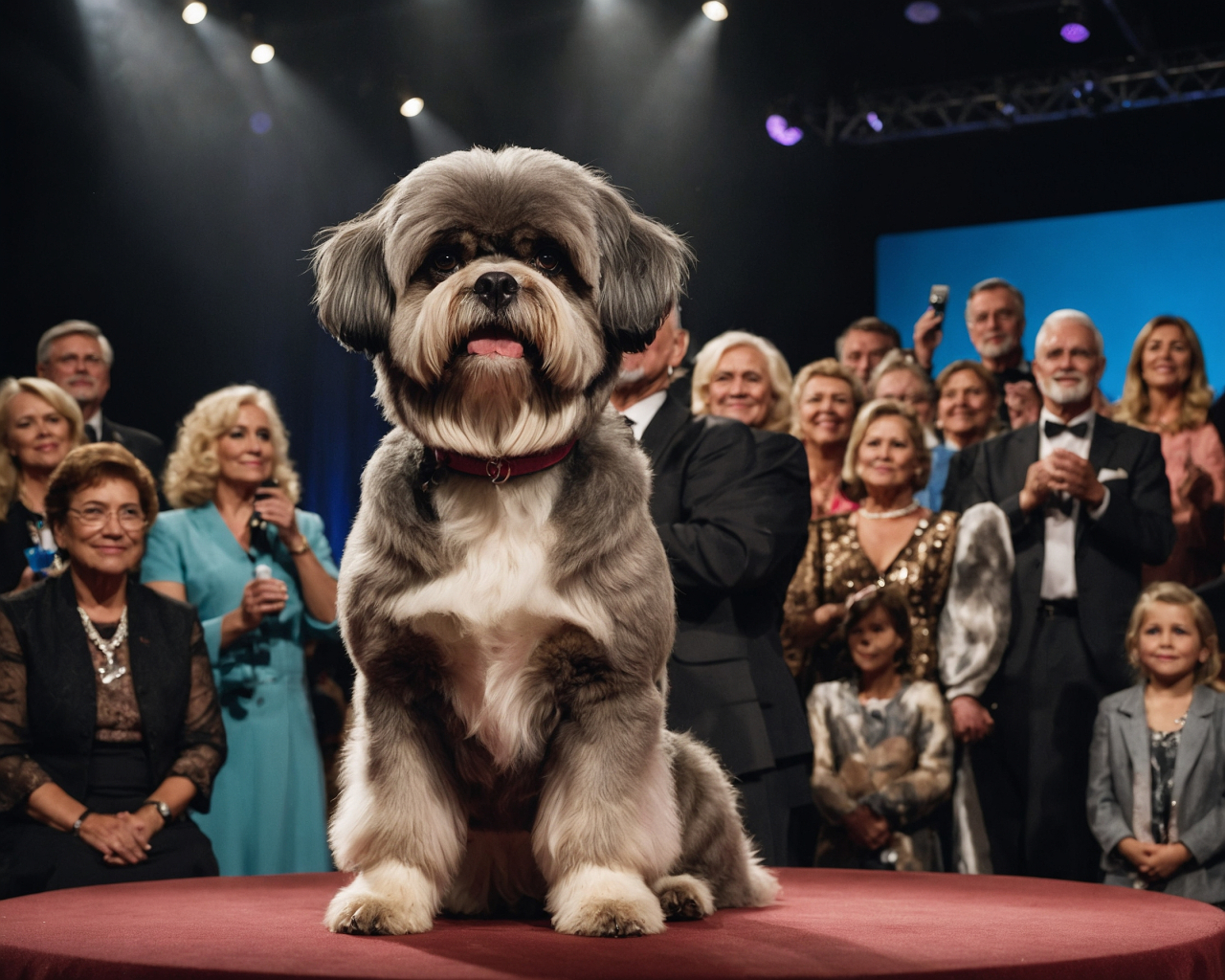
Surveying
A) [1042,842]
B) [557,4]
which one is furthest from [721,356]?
[557,4]

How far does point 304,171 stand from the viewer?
8141mm

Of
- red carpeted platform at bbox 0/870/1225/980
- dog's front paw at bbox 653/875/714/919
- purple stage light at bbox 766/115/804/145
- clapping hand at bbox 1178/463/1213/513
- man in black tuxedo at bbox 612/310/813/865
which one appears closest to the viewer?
red carpeted platform at bbox 0/870/1225/980

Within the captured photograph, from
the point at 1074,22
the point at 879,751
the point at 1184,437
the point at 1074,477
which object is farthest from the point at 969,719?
the point at 1074,22

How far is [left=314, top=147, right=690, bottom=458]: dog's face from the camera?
1.92m

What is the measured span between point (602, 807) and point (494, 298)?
2.42 ft

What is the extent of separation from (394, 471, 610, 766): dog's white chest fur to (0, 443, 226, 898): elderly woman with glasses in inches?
75.8

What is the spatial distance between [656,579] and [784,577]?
1.67m

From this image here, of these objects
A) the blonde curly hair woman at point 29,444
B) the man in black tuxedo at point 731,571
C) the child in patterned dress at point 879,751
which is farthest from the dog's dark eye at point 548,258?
the blonde curly hair woman at point 29,444

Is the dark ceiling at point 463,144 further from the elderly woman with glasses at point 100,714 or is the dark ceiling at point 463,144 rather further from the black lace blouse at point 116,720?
the black lace blouse at point 116,720

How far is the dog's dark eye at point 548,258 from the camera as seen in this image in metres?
1.99

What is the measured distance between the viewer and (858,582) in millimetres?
4746

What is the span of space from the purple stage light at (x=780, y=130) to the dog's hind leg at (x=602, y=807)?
743cm

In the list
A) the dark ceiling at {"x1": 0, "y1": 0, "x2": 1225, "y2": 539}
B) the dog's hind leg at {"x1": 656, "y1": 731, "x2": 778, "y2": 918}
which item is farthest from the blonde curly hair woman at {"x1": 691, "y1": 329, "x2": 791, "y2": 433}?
the dark ceiling at {"x1": 0, "y1": 0, "x2": 1225, "y2": 539}

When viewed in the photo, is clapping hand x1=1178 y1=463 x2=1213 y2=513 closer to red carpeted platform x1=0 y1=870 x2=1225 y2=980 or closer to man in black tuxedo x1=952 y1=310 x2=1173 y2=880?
man in black tuxedo x1=952 y1=310 x2=1173 y2=880
